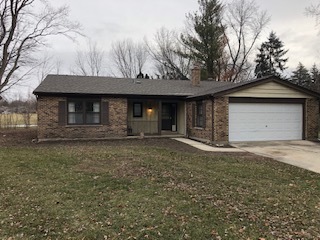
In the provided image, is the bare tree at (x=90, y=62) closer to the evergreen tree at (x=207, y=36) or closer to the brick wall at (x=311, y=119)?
the evergreen tree at (x=207, y=36)

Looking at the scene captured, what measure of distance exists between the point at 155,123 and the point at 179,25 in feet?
66.2

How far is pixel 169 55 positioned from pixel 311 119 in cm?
2169

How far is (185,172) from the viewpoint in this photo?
734 cm

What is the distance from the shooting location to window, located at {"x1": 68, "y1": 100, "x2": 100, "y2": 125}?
1527 cm

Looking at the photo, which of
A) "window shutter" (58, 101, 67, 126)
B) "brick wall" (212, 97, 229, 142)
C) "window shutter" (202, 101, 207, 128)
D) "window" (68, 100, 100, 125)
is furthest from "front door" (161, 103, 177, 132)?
"window shutter" (58, 101, 67, 126)

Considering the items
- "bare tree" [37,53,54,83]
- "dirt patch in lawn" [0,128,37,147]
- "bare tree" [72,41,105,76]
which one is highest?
"bare tree" [72,41,105,76]

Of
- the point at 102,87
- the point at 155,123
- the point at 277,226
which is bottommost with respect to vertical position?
the point at 277,226

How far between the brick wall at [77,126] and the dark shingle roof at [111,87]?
0.53m

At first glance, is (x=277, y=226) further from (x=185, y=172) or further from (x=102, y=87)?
(x=102, y=87)

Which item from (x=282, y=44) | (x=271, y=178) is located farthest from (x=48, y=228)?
(x=282, y=44)

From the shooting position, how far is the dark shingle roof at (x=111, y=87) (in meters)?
15.2

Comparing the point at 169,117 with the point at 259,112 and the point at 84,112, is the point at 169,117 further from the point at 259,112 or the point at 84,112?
the point at 259,112

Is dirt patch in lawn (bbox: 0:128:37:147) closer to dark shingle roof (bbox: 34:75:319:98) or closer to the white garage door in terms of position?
dark shingle roof (bbox: 34:75:319:98)

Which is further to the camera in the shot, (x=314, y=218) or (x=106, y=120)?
(x=106, y=120)
